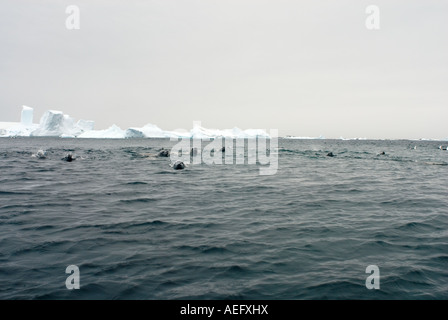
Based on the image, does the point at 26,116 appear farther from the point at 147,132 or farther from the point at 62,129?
the point at 147,132

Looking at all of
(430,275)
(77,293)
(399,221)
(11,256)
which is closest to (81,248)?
(11,256)

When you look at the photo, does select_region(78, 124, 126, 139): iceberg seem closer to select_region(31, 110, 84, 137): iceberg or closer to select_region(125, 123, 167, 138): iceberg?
select_region(125, 123, 167, 138): iceberg

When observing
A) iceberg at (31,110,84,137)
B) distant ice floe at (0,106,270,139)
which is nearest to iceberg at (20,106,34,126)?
distant ice floe at (0,106,270,139)

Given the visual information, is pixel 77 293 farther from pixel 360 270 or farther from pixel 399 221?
pixel 399 221

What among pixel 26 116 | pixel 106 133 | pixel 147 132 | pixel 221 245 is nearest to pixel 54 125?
pixel 106 133

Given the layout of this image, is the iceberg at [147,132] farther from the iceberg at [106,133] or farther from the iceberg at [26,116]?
the iceberg at [26,116]

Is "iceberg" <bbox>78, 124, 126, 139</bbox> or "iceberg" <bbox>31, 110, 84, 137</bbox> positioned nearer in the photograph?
"iceberg" <bbox>31, 110, 84, 137</bbox>

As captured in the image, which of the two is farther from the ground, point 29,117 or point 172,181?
point 29,117

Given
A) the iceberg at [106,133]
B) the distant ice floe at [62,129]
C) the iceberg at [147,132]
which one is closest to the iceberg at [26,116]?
the distant ice floe at [62,129]

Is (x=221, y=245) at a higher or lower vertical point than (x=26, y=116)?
lower

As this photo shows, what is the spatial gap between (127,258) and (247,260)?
9.34 ft

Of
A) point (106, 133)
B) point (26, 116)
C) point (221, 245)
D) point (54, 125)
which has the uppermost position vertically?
point (26, 116)

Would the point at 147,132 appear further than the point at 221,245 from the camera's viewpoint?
Yes
